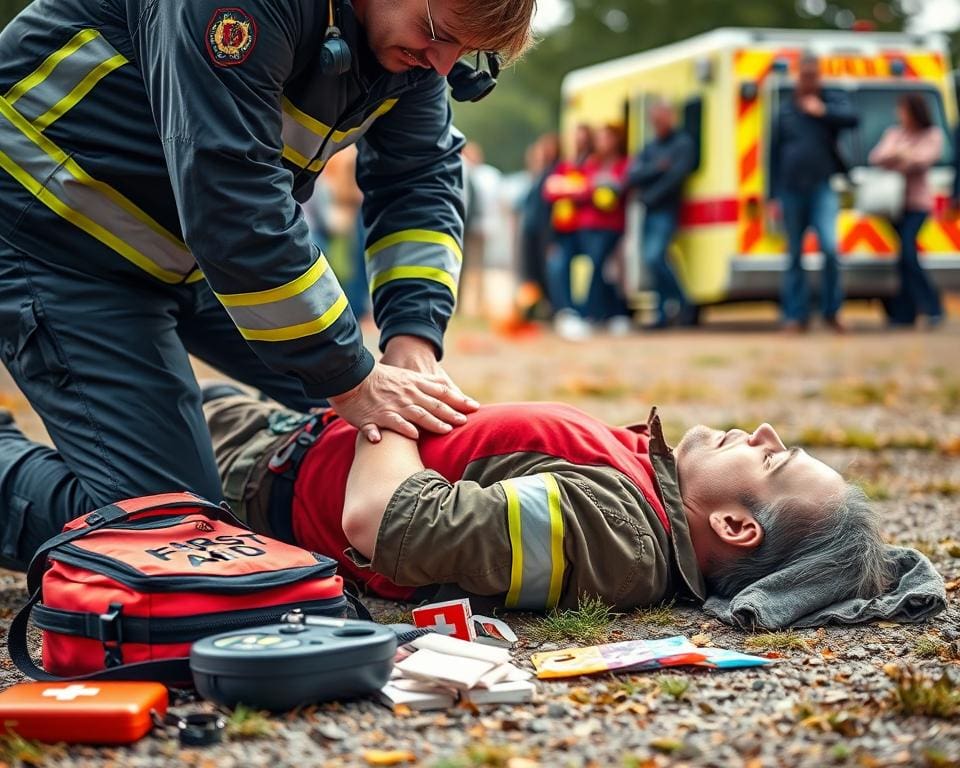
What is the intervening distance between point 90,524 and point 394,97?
4.34 feet

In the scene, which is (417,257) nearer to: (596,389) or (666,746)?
(666,746)

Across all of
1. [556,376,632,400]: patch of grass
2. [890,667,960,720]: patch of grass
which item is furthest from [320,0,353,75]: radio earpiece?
[556,376,632,400]: patch of grass

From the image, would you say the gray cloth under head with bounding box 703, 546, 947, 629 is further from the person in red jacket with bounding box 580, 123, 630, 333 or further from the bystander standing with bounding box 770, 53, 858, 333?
the person in red jacket with bounding box 580, 123, 630, 333

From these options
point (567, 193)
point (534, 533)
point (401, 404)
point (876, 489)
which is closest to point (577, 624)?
point (534, 533)

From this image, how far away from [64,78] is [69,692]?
150 centimetres

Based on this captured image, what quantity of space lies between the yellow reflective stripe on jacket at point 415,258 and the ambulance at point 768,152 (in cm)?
959

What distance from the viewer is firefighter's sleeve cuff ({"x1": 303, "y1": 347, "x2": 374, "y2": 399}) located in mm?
3248

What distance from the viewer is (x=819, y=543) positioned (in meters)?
3.34

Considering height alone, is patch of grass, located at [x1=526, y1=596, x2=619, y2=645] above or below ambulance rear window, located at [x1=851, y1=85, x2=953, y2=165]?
below

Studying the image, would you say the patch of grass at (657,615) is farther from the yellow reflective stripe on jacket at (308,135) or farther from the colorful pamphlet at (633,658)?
the yellow reflective stripe on jacket at (308,135)

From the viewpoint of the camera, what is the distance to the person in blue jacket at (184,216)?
2965 mm

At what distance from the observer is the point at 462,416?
3.46m

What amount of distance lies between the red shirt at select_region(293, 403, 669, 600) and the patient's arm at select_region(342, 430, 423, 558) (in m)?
0.12

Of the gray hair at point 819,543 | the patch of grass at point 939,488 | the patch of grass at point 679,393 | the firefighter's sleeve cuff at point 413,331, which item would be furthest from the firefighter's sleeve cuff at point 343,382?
the patch of grass at point 679,393
